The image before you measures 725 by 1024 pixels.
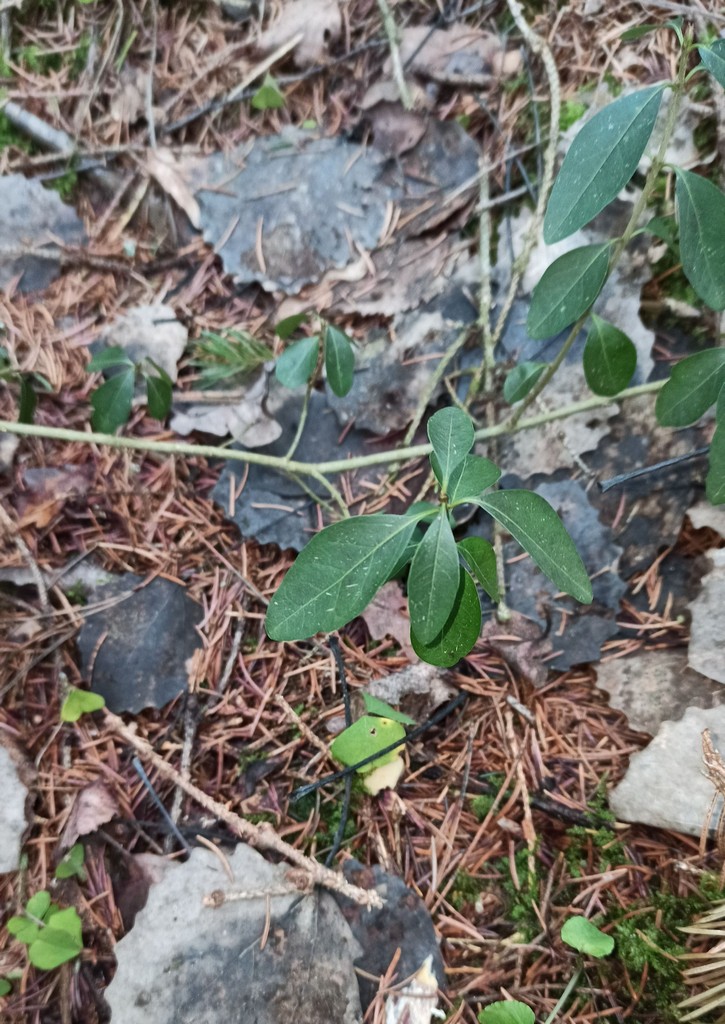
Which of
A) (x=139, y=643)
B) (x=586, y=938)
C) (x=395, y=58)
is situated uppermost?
(x=395, y=58)

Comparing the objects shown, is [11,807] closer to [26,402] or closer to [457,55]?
[26,402]

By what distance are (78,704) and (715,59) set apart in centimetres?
213

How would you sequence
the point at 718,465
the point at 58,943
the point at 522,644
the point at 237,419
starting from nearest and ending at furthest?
the point at 718,465
the point at 58,943
the point at 522,644
the point at 237,419

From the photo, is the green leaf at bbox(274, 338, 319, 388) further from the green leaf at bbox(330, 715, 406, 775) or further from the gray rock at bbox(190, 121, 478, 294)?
the green leaf at bbox(330, 715, 406, 775)

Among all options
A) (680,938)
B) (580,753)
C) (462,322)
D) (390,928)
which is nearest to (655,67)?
(462,322)

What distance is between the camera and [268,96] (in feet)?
7.40

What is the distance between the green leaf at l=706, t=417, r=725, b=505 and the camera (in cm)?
139

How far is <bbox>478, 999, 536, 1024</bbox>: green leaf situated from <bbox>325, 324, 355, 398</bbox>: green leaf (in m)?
1.55

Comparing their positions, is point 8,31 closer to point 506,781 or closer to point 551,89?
point 551,89

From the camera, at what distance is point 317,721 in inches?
68.2

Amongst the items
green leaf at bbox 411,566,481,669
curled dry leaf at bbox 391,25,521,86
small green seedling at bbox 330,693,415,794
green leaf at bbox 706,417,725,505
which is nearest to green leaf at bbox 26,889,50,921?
small green seedling at bbox 330,693,415,794

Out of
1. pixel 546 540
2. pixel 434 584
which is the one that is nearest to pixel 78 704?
pixel 434 584

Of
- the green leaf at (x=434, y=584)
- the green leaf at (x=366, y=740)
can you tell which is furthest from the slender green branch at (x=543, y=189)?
the green leaf at (x=366, y=740)

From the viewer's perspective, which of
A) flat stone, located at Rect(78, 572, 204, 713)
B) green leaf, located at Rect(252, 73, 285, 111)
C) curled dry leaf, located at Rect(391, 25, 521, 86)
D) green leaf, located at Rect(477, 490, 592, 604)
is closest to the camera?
green leaf, located at Rect(477, 490, 592, 604)
